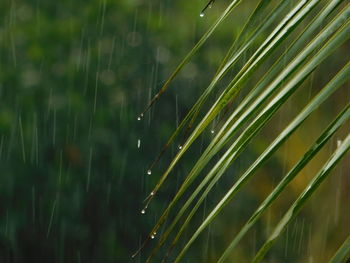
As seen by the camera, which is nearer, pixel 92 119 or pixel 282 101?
pixel 282 101

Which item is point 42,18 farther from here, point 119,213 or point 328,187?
point 328,187

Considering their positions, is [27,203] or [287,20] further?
[27,203]

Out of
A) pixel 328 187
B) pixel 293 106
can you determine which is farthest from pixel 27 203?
pixel 328 187

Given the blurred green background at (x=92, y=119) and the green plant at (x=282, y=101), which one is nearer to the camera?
the green plant at (x=282, y=101)

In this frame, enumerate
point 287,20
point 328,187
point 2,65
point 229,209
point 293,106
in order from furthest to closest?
1. point 328,187
2. point 293,106
3. point 229,209
4. point 2,65
5. point 287,20

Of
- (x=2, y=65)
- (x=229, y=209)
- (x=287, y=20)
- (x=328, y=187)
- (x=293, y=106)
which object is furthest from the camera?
(x=328, y=187)

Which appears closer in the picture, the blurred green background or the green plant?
the green plant

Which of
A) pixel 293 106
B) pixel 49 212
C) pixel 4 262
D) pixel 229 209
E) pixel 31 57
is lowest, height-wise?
pixel 4 262

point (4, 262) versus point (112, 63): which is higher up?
point (112, 63)
